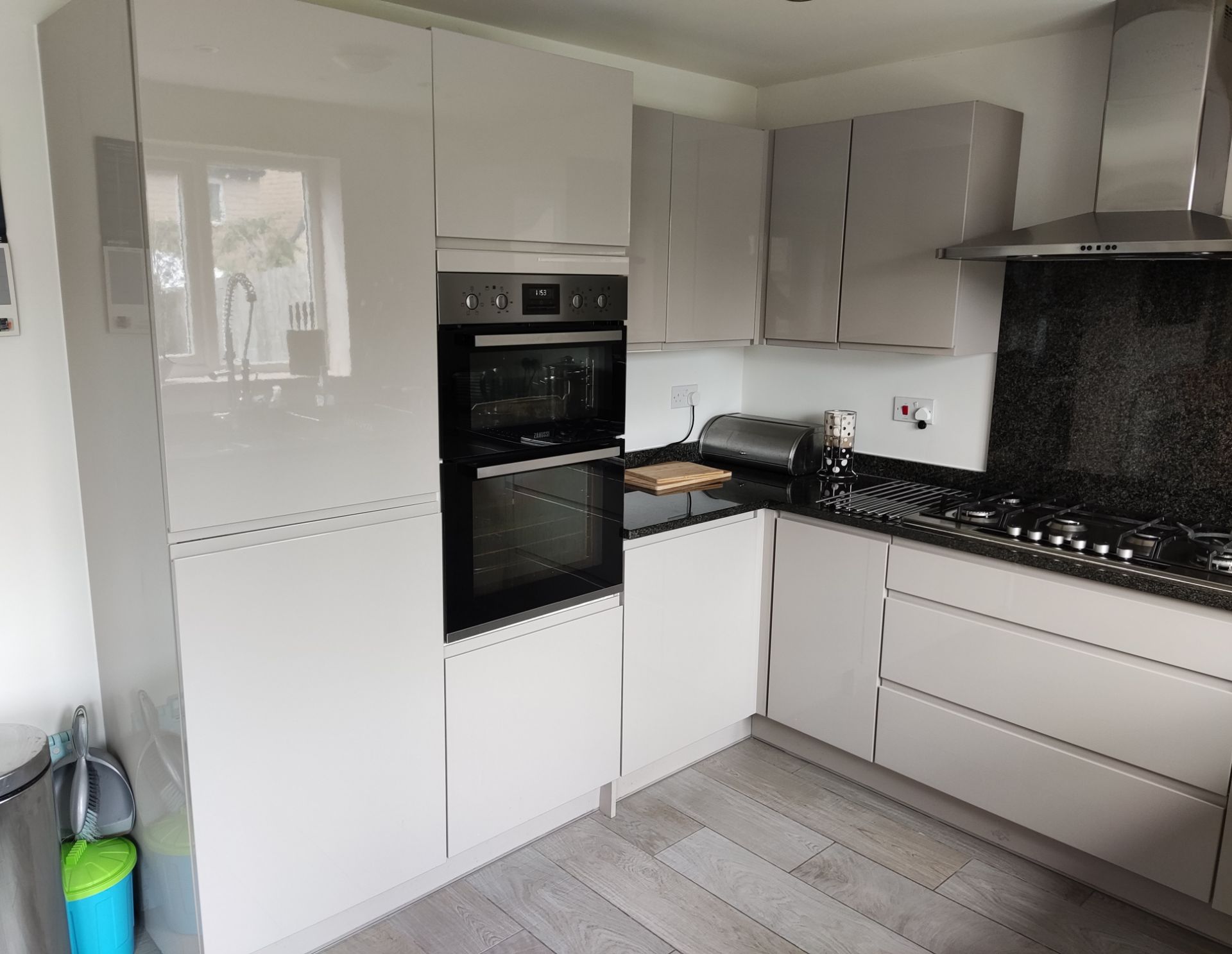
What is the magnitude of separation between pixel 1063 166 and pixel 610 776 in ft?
7.43

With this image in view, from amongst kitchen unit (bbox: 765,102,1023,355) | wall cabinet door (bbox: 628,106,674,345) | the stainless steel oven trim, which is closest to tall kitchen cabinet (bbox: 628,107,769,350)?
wall cabinet door (bbox: 628,106,674,345)

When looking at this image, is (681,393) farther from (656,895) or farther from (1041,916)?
(1041,916)

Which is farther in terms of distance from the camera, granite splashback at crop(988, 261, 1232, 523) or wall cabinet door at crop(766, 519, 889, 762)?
wall cabinet door at crop(766, 519, 889, 762)

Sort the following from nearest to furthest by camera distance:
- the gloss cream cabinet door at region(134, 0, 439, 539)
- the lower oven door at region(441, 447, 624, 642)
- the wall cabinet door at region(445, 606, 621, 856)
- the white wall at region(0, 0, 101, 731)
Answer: the gloss cream cabinet door at region(134, 0, 439, 539), the white wall at region(0, 0, 101, 731), the lower oven door at region(441, 447, 624, 642), the wall cabinet door at region(445, 606, 621, 856)

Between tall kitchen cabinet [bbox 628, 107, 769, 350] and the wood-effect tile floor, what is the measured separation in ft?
4.89

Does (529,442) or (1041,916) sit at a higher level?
(529,442)

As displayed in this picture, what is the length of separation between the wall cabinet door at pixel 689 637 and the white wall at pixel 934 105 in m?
0.73

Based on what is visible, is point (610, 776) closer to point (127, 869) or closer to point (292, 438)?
point (127, 869)

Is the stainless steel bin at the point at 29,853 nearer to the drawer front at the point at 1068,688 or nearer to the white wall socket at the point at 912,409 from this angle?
the drawer front at the point at 1068,688

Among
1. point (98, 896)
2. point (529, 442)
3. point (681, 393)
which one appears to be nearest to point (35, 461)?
point (98, 896)

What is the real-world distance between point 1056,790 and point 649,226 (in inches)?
77.2

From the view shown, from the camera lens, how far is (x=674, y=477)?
3.05 metres

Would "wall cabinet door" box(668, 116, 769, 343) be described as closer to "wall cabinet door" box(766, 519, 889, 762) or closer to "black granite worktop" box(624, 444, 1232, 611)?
"black granite worktop" box(624, 444, 1232, 611)

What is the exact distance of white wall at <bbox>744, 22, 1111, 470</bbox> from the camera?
2.69 metres
